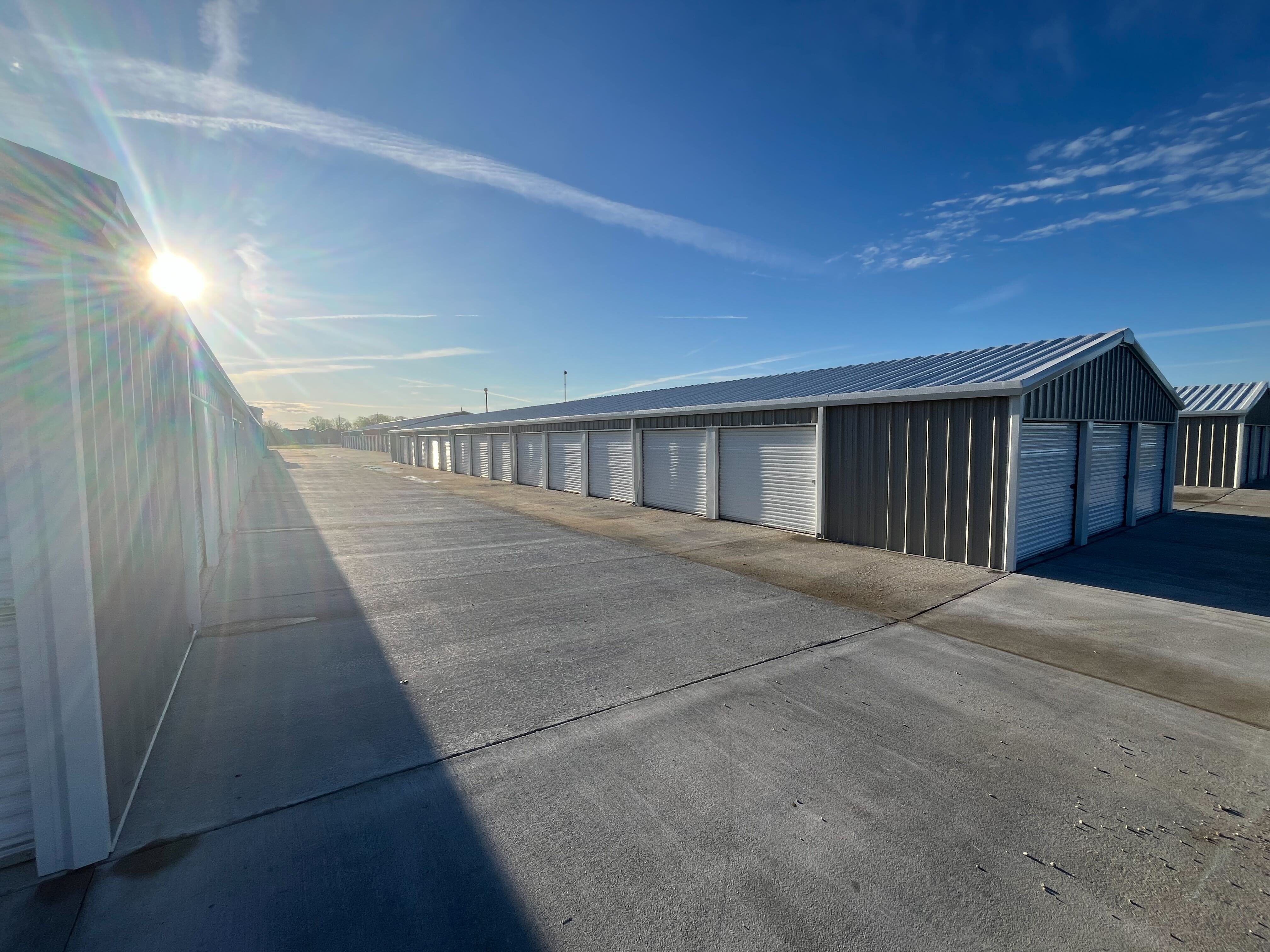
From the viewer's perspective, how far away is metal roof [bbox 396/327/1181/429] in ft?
28.9

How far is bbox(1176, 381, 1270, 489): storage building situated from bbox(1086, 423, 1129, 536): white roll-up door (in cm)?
1149

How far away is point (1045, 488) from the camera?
31.6 ft

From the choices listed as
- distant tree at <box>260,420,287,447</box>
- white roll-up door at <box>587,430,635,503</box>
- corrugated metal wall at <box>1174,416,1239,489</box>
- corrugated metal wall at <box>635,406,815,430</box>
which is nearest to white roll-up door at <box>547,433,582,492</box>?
white roll-up door at <box>587,430,635,503</box>

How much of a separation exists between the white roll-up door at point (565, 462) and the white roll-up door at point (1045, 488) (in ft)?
45.2

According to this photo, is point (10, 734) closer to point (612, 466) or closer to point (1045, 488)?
point (1045, 488)

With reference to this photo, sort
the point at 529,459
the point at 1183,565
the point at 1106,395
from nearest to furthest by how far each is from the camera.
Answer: the point at 1183,565, the point at 1106,395, the point at 529,459

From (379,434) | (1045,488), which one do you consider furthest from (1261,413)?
(379,434)

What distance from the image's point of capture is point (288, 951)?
89.7 inches

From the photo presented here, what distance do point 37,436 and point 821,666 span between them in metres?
5.45

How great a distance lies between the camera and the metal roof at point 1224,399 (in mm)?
19047

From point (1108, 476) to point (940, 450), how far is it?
18.0ft

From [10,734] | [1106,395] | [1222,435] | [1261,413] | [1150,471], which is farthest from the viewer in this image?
[1261,413]

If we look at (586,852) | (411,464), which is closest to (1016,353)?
(586,852)

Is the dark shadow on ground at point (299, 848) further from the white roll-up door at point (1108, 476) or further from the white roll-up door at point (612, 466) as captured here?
the white roll-up door at point (612, 466)
